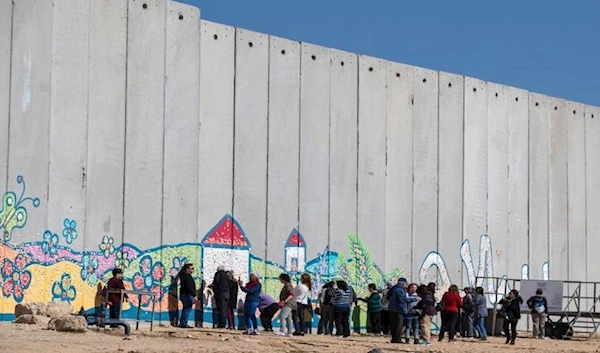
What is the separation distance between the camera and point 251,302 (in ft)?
89.8

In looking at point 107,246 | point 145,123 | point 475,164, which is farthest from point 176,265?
point 475,164

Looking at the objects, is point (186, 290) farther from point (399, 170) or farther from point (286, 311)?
point (399, 170)

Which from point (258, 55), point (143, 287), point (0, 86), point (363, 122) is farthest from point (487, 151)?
point (0, 86)

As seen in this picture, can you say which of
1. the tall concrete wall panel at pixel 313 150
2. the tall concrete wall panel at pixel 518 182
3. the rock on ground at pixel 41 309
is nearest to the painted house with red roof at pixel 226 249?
the tall concrete wall panel at pixel 313 150

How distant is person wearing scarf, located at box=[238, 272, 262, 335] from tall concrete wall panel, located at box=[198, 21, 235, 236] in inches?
85.7

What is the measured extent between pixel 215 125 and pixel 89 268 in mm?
4869

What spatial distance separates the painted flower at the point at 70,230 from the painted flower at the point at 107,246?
0.74 m

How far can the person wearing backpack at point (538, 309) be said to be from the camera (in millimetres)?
33469

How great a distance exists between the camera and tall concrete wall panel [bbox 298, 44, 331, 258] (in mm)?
31734

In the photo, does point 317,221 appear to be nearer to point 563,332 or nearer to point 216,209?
point 216,209

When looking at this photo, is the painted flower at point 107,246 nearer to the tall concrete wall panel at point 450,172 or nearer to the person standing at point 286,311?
the person standing at point 286,311

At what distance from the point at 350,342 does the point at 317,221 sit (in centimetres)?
516

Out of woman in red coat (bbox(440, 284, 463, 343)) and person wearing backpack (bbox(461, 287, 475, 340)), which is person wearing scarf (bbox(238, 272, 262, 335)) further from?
person wearing backpack (bbox(461, 287, 475, 340))

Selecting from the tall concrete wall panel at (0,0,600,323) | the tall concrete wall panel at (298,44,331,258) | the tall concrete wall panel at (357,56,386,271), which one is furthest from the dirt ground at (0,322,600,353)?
the tall concrete wall panel at (357,56,386,271)
